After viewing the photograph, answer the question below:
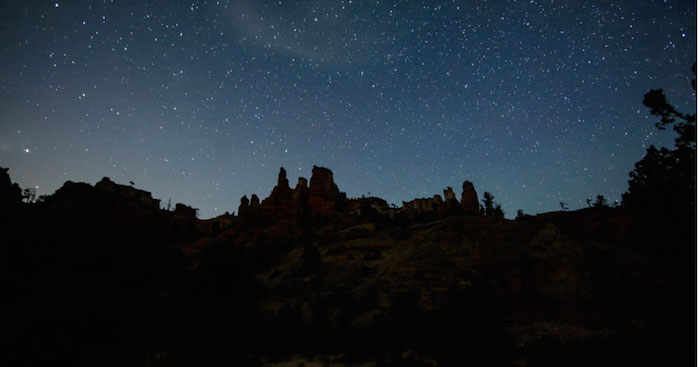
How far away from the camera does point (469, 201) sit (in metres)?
68.3

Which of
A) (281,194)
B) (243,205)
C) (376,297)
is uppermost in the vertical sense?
(281,194)

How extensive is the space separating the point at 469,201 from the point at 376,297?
168 ft

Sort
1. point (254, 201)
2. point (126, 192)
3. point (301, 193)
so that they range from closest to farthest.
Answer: point (126, 192) < point (301, 193) < point (254, 201)

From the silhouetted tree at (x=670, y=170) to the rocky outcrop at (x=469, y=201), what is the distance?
40890 mm

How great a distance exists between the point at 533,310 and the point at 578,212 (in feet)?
63.3

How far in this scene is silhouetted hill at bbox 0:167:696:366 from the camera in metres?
7.22

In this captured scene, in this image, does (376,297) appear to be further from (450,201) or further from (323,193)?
(450,201)

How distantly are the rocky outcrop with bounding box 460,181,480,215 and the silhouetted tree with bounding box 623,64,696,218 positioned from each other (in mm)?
40890

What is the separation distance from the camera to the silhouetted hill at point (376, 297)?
722 centimetres

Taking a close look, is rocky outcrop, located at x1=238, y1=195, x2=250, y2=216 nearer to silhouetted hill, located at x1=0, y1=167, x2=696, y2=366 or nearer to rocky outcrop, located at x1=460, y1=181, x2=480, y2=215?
silhouetted hill, located at x1=0, y1=167, x2=696, y2=366

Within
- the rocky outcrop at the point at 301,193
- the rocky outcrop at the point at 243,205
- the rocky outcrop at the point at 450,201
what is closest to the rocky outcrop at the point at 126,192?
the rocky outcrop at the point at 243,205

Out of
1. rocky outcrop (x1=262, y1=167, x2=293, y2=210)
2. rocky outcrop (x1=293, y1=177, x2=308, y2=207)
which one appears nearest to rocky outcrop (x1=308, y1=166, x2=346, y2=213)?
rocky outcrop (x1=293, y1=177, x2=308, y2=207)

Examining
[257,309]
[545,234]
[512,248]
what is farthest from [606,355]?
[257,309]

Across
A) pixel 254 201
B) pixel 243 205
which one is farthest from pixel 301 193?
pixel 243 205
